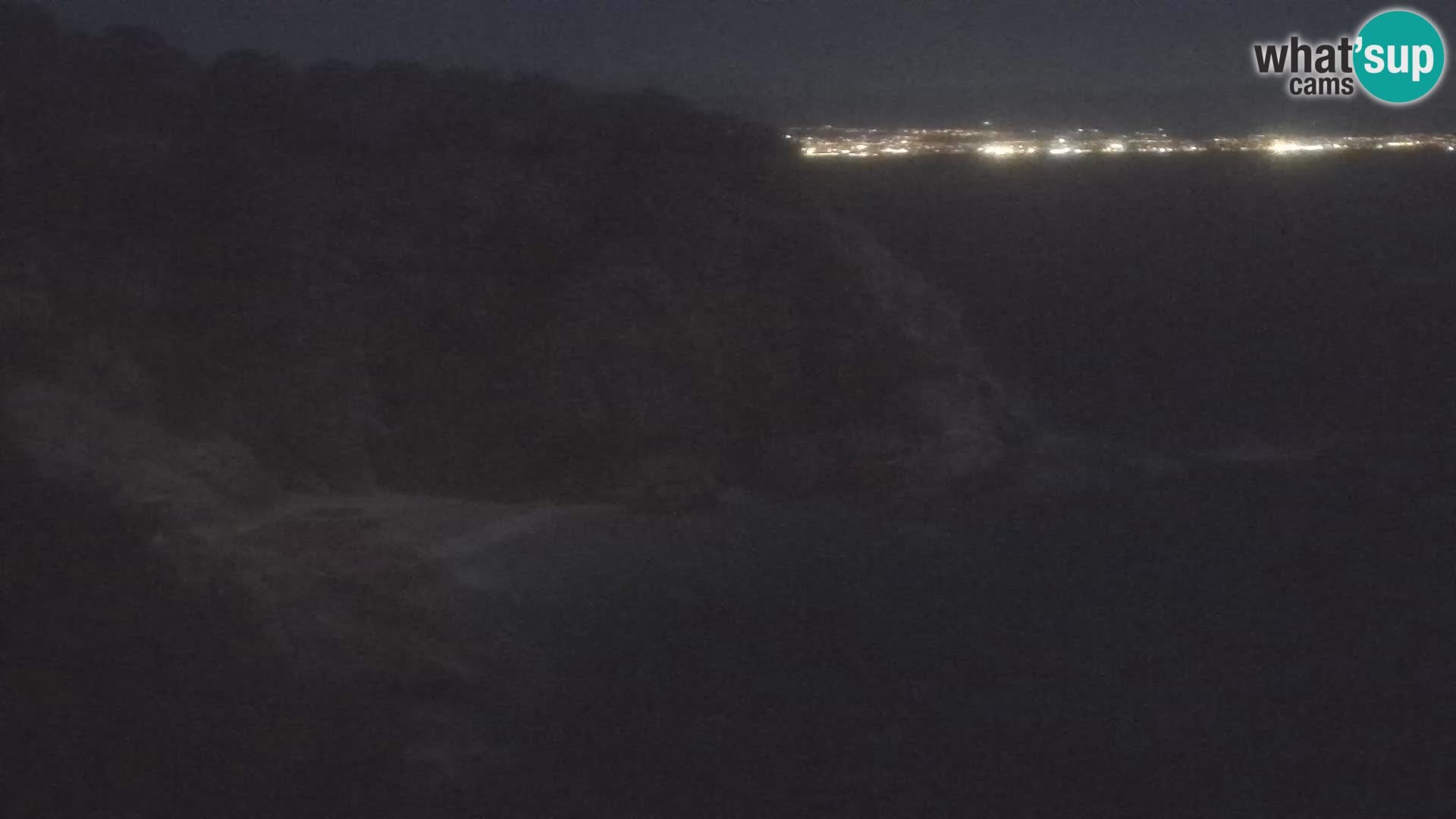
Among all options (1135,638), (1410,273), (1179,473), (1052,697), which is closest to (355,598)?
(1052,697)

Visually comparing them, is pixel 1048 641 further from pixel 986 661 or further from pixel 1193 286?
pixel 1193 286

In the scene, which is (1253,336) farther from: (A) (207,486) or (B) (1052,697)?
(A) (207,486)

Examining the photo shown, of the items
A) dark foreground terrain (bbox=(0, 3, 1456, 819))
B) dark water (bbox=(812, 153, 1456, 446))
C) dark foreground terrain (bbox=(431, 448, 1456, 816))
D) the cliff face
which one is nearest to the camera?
dark foreground terrain (bbox=(0, 3, 1456, 819))

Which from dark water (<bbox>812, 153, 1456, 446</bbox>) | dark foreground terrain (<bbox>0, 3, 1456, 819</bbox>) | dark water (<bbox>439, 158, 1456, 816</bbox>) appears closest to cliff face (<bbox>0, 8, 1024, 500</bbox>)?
dark foreground terrain (<bbox>0, 3, 1456, 819</bbox>)

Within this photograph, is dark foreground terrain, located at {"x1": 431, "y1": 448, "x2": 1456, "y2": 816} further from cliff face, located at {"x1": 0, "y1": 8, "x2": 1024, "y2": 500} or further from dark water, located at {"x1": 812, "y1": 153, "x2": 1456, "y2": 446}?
dark water, located at {"x1": 812, "y1": 153, "x2": 1456, "y2": 446}

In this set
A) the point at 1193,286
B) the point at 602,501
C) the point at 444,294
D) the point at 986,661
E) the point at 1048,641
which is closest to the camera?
the point at 986,661

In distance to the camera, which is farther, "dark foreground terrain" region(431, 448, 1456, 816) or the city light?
the city light

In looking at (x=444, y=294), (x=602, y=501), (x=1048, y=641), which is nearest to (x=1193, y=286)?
(x=602, y=501)

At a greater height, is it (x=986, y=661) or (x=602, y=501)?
(x=602, y=501)
